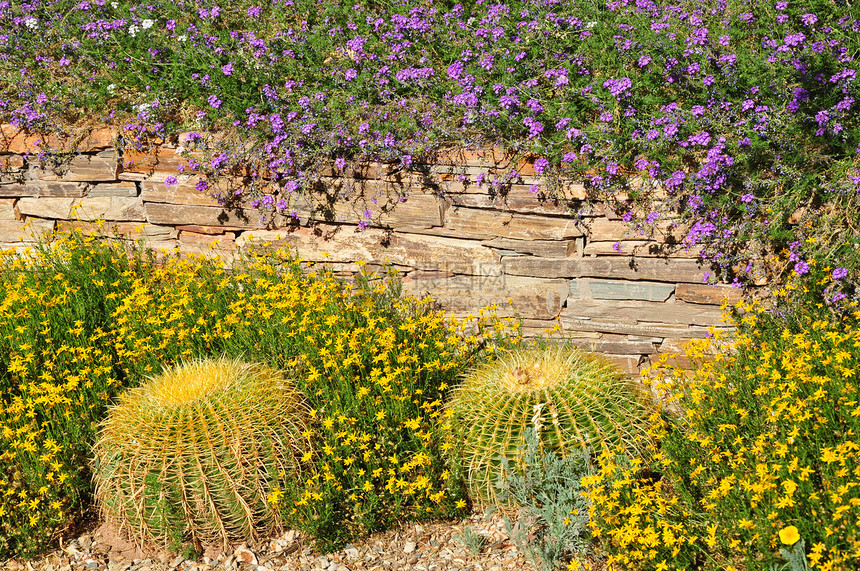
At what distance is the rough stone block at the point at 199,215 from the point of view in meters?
5.63

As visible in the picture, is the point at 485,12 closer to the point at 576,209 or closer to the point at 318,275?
the point at 576,209

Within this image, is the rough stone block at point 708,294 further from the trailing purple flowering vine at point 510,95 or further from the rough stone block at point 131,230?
the rough stone block at point 131,230

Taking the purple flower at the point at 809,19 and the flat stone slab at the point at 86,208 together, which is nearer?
the purple flower at the point at 809,19

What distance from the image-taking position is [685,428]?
4098 mm

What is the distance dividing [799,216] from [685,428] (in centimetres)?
160

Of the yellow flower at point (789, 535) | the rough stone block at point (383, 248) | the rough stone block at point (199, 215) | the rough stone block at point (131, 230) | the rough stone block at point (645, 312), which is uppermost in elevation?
the rough stone block at point (199, 215)

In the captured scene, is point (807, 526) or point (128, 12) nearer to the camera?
point (807, 526)

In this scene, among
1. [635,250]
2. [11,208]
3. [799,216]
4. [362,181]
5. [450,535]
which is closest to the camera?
[450,535]

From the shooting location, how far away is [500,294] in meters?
5.23

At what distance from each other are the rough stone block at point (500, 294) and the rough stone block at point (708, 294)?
0.79 meters

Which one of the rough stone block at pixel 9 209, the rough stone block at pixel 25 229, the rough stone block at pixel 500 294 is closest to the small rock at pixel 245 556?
the rough stone block at pixel 500 294

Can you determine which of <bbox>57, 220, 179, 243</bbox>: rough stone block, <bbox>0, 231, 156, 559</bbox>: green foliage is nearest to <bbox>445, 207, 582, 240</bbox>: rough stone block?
<bbox>57, 220, 179, 243</bbox>: rough stone block

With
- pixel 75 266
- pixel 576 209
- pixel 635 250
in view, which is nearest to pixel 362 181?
pixel 576 209

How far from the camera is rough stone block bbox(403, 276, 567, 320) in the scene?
16.9 feet
